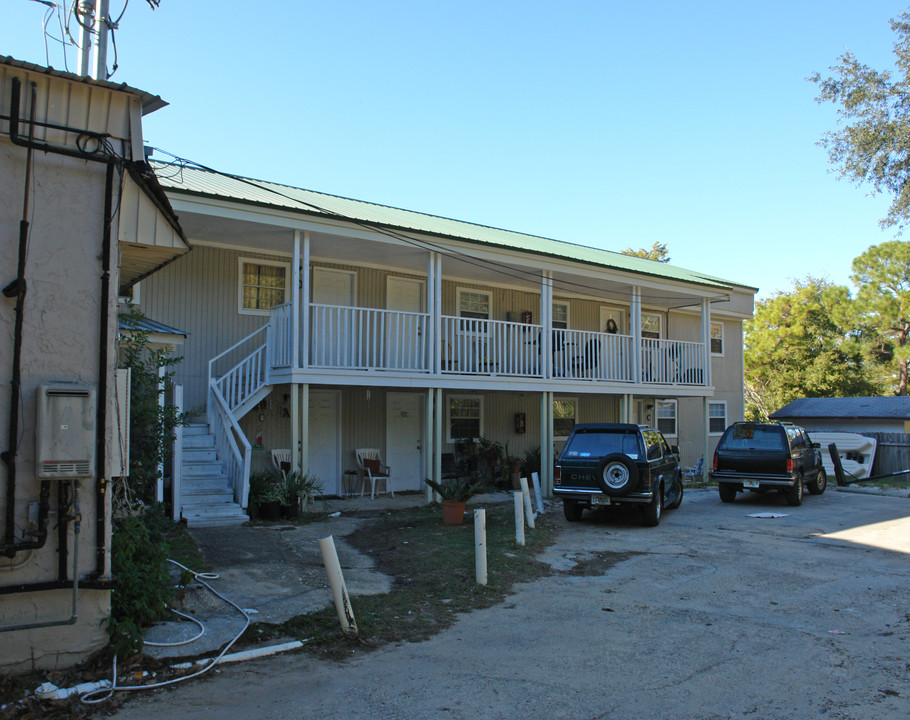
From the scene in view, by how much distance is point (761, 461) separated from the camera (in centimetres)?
1474

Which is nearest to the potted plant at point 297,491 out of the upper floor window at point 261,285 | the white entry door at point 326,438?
the white entry door at point 326,438

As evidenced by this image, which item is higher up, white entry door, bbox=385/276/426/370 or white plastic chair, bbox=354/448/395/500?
white entry door, bbox=385/276/426/370

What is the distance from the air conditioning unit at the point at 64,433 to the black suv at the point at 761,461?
521 inches

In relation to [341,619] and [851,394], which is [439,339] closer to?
[341,619]

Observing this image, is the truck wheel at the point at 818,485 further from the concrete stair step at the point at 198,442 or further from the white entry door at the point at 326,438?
the concrete stair step at the point at 198,442

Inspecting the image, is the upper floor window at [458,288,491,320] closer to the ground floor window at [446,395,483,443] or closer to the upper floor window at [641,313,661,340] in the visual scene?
the ground floor window at [446,395,483,443]

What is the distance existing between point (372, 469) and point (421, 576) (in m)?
6.97

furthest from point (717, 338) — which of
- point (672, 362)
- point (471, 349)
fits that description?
point (471, 349)

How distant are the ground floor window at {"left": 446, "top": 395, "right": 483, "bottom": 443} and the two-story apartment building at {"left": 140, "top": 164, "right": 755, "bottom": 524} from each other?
37 millimetres

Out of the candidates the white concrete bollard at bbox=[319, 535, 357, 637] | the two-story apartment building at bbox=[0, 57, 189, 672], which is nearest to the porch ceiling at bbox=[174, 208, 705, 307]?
the two-story apartment building at bbox=[0, 57, 189, 672]

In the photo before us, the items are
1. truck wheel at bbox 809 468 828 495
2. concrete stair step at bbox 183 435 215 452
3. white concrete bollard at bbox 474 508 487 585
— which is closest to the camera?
white concrete bollard at bbox 474 508 487 585

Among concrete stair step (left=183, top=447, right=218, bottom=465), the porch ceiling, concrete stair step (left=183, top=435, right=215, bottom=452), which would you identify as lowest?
concrete stair step (left=183, top=447, right=218, bottom=465)

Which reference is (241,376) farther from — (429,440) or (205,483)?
(429,440)

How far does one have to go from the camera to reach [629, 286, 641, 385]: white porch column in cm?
1747
